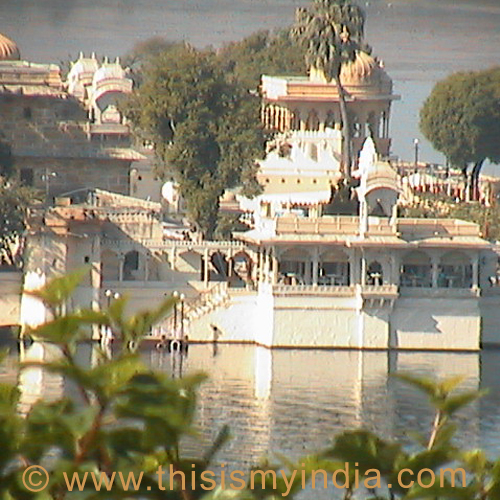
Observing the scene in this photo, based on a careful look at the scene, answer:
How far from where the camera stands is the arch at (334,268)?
4291 centimetres

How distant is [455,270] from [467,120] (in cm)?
2081

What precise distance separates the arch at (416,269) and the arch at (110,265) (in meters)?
4.52

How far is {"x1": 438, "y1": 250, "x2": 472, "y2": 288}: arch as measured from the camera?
43.2 m

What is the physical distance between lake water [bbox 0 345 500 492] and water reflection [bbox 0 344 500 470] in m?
0.01

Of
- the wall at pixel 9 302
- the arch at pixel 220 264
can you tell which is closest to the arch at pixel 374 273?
the arch at pixel 220 264

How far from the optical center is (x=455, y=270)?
43719 millimetres

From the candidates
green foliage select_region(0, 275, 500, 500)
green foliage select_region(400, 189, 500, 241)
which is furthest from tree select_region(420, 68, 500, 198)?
green foliage select_region(0, 275, 500, 500)

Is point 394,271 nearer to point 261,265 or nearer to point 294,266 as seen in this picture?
point 294,266

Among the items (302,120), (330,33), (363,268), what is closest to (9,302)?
(363,268)

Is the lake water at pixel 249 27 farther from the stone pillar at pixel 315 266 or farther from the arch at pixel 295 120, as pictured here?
the stone pillar at pixel 315 266

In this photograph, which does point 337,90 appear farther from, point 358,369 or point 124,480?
point 124,480

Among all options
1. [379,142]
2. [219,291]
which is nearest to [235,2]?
[379,142]

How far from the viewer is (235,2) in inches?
3115

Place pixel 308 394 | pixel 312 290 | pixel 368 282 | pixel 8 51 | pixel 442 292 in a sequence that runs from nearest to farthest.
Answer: pixel 308 394, pixel 312 290, pixel 442 292, pixel 368 282, pixel 8 51
